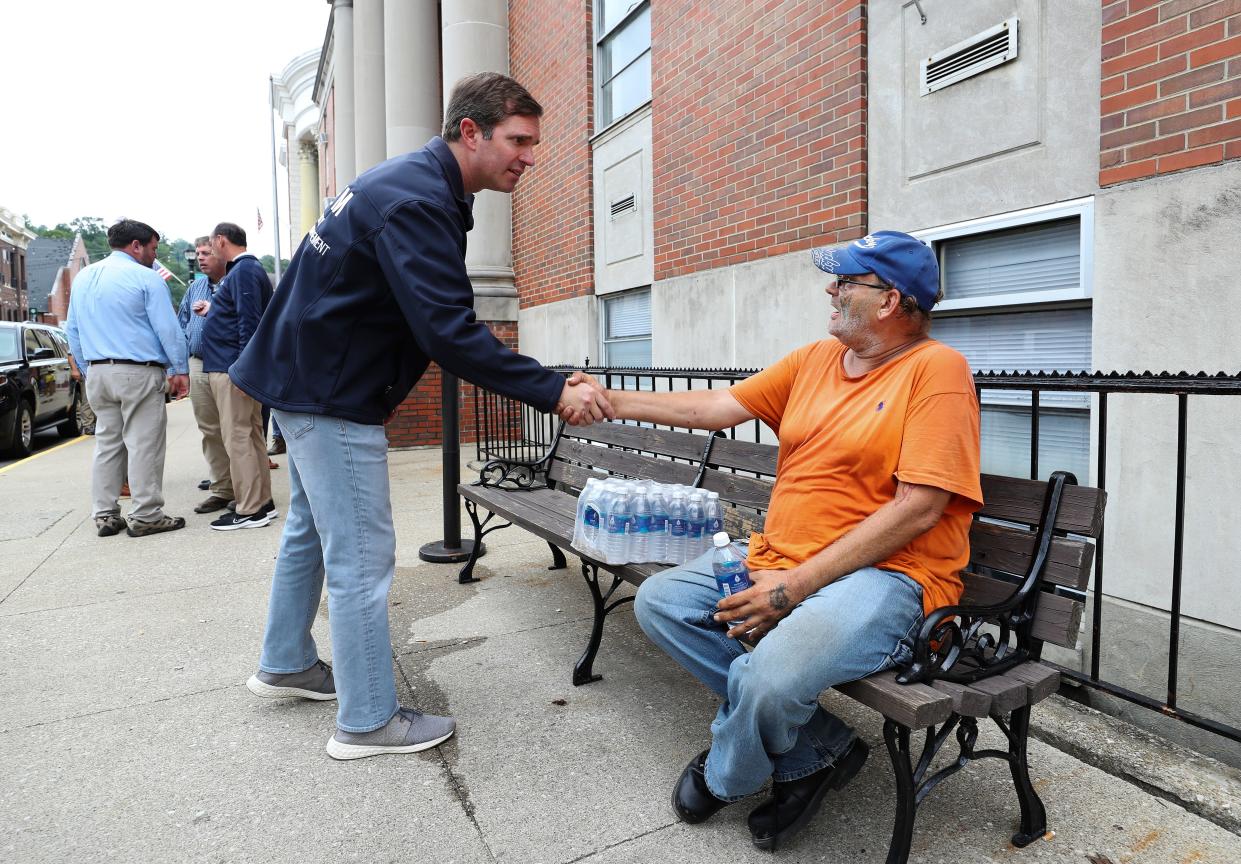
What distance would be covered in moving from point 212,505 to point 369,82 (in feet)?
37.7

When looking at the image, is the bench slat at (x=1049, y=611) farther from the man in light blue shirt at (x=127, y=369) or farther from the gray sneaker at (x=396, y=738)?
the man in light blue shirt at (x=127, y=369)

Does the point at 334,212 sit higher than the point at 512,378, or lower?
higher

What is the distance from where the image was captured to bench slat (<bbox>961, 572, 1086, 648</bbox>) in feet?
7.36

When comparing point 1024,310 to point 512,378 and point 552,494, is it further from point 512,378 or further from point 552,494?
point 512,378

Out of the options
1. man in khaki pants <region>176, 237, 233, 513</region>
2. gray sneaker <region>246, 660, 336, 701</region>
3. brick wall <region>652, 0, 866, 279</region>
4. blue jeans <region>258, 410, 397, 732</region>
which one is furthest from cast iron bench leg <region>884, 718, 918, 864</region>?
man in khaki pants <region>176, 237, 233, 513</region>

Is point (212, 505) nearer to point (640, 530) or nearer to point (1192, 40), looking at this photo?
point (640, 530)

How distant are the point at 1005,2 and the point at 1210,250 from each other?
1.86 meters

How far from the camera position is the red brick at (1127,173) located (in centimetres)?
385

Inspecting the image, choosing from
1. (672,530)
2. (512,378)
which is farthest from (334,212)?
(672,530)

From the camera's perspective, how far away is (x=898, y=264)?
8.04 feet

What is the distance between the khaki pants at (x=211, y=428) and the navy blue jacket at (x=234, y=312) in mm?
415

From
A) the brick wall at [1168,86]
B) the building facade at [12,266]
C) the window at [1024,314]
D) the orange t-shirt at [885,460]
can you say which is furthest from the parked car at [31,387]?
the building facade at [12,266]

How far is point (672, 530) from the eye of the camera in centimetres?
332

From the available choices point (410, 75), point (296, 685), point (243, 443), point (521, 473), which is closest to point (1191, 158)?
point (521, 473)
